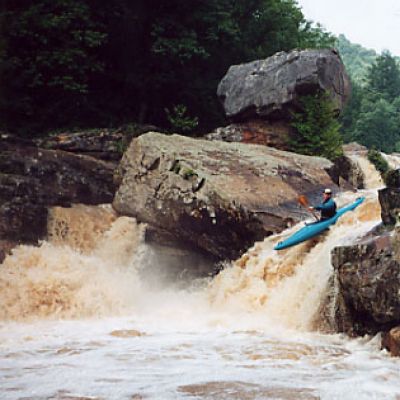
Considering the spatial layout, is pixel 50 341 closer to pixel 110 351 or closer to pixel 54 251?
pixel 110 351

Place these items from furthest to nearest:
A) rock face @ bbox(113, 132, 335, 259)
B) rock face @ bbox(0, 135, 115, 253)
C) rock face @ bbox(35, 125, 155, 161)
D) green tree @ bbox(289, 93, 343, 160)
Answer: green tree @ bbox(289, 93, 343, 160), rock face @ bbox(35, 125, 155, 161), rock face @ bbox(0, 135, 115, 253), rock face @ bbox(113, 132, 335, 259)

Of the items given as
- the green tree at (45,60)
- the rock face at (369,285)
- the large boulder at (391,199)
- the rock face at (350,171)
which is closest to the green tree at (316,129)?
the rock face at (350,171)

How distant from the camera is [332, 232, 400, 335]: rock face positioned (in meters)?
5.68

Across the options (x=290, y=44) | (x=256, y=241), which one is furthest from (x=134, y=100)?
(x=256, y=241)

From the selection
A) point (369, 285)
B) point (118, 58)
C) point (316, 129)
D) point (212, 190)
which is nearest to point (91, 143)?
point (118, 58)

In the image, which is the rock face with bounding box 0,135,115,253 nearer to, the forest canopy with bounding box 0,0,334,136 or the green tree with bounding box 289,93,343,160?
the forest canopy with bounding box 0,0,334,136

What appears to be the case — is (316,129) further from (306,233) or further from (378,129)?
(378,129)

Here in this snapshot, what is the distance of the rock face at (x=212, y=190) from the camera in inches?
361

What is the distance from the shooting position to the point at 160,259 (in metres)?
9.95

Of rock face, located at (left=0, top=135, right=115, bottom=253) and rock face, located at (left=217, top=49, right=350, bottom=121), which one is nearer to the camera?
rock face, located at (left=0, top=135, right=115, bottom=253)

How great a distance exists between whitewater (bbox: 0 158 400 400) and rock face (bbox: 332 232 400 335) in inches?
9.3

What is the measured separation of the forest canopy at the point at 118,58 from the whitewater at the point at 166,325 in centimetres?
509

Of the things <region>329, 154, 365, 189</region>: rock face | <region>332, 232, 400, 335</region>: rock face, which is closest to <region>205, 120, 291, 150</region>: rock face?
<region>329, 154, 365, 189</region>: rock face

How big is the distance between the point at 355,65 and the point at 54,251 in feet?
263
